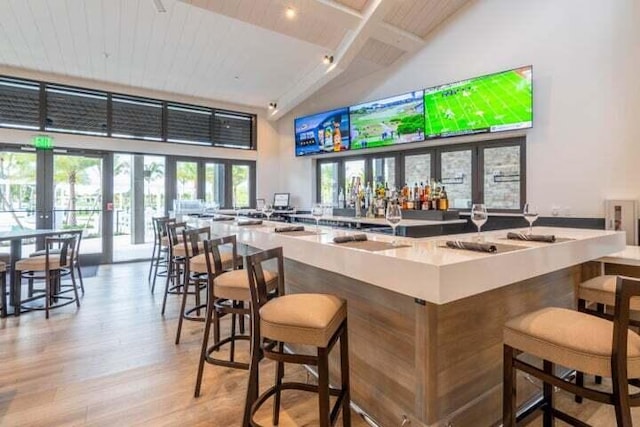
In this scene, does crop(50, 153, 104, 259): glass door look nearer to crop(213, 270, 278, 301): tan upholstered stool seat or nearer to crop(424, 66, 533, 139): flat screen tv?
crop(213, 270, 278, 301): tan upholstered stool seat

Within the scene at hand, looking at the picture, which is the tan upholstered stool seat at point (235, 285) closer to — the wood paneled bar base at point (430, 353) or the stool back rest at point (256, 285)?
the stool back rest at point (256, 285)

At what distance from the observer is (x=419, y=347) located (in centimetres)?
161

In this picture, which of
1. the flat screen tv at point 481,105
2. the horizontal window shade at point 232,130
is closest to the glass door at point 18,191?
the horizontal window shade at point 232,130

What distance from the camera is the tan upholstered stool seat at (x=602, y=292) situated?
1.95 meters

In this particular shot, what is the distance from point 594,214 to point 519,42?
2.20m

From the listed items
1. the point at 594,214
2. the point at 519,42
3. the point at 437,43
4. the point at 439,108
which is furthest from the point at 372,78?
the point at 594,214

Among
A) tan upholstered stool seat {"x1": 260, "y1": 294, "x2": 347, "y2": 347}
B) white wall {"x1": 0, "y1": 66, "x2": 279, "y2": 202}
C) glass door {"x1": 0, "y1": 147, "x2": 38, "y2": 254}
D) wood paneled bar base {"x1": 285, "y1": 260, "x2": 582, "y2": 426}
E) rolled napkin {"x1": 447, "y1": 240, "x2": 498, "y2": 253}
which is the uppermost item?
white wall {"x1": 0, "y1": 66, "x2": 279, "y2": 202}

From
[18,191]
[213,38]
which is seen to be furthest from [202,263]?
[18,191]

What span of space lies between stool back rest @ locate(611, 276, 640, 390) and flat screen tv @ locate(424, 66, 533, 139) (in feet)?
10.6

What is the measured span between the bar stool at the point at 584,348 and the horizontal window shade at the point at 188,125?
7166 millimetres

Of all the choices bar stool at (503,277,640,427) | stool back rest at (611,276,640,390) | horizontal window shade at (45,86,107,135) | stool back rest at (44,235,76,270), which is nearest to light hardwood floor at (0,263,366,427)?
stool back rest at (44,235,76,270)

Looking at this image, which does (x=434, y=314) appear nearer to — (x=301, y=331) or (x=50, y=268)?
(x=301, y=331)

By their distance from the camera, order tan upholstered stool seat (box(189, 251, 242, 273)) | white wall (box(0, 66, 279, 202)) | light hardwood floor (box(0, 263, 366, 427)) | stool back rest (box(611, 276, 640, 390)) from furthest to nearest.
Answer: white wall (box(0, 66, 279, 202)), tan upholstered stool seat (box(189, 251, 242, 273)), light hardwood floor (box(0, 263, 366, 427)), stool back rest (box(611, 276, 640, 390))

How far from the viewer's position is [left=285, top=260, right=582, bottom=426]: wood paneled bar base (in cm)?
162
